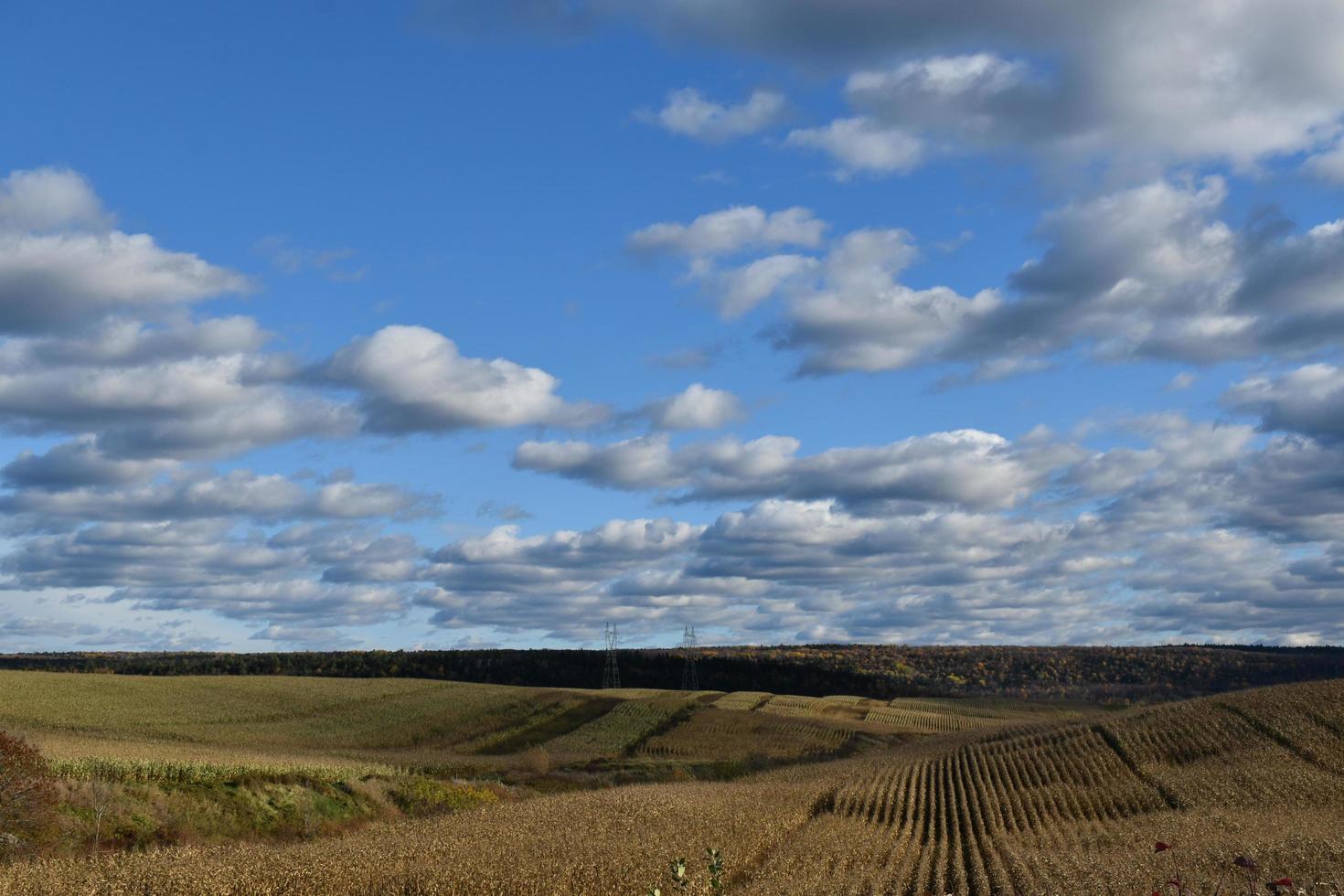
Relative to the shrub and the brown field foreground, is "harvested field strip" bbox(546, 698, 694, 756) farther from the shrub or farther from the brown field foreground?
the shrub

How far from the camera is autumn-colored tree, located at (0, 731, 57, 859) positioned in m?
28.5

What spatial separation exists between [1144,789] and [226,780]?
37642 millimetres

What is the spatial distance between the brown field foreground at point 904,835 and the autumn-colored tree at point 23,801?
20.7 feet

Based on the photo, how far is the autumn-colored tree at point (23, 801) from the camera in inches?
1121

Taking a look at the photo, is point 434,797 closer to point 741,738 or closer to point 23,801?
point 23,801

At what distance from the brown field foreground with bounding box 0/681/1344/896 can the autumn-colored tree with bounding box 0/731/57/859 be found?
631 centimetres

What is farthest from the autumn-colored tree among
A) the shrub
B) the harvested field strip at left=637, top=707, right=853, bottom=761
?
the harvested field strip at left=637, top=707, right=853, bottom=761

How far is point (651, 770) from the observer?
62906mm

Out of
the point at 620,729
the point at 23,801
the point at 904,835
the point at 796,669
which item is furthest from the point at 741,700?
the point at 23,801

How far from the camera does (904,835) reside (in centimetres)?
3572

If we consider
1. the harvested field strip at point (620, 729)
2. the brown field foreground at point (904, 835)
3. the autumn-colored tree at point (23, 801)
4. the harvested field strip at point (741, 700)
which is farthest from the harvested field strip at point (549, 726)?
the autumn-colored tree at point (23, 801)

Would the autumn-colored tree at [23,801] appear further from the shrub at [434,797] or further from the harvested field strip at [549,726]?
the harvested field strip at [549,726]

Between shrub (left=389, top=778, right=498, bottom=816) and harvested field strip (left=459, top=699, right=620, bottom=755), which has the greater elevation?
shrub (left=389, top=778, right=498, bottom=816)

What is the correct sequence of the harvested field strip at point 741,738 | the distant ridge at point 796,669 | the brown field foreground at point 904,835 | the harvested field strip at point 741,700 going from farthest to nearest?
the distant ridge at point 796,669 → the harvested field strip at point 741,700 → the harvested field strip at point 741,738 → the brown field foreground at point 904,835
